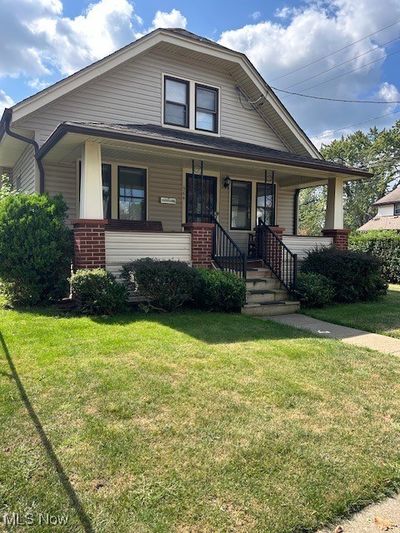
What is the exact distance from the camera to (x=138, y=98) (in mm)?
10398

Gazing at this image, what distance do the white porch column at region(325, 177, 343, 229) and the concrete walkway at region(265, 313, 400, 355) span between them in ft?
14.4

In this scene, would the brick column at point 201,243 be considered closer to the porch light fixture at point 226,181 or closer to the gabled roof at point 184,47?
the porch light fixture at point 226,181

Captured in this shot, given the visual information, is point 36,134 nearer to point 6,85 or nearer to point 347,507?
point 6,85

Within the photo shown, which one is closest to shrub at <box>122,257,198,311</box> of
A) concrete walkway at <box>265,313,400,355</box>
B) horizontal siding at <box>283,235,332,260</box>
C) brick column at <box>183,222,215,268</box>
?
brick column at <box>183,222,215,268</box>

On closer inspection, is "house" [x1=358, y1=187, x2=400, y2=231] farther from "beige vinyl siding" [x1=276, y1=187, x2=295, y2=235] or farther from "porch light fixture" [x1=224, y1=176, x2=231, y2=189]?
"porch light fixture" [x1=224, y1=176, x2=231, y2=189]

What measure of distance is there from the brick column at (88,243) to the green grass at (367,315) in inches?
168

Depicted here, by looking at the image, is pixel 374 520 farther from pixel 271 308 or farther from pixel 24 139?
pixel 24 139

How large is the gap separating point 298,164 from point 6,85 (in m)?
10.6

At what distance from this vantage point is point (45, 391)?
3.47m

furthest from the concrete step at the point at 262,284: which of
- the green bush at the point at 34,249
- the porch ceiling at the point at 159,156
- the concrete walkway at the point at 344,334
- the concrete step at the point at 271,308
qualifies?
the green bush at the point at 34,249

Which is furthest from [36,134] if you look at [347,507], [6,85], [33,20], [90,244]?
[347,507]

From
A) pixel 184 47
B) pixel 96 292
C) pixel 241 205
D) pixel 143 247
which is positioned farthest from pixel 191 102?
pixel 96 292

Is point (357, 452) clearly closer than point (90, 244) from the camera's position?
Yes

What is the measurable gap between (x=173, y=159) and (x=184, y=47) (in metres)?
3.18
